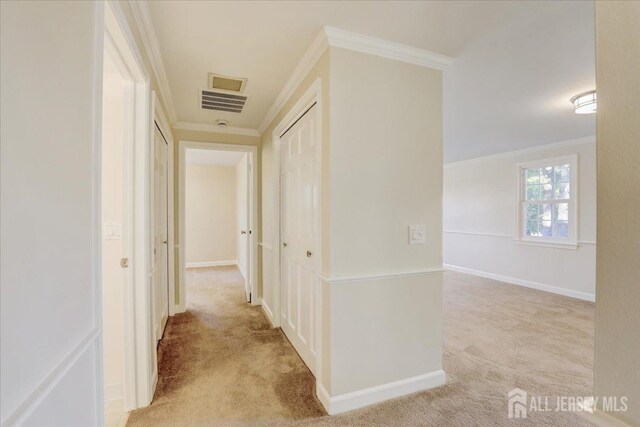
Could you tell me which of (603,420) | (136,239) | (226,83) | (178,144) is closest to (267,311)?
(136,239)

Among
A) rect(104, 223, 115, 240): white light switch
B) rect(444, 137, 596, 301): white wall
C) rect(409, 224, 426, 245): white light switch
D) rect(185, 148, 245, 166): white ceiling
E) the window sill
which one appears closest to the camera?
rect(104, 223, 115, 240): white light switch

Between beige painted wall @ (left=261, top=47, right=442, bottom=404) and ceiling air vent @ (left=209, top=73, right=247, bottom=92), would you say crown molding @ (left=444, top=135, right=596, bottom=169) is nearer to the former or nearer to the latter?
beige painted wall @ (left=261, top=47, right=442, bottom=404)

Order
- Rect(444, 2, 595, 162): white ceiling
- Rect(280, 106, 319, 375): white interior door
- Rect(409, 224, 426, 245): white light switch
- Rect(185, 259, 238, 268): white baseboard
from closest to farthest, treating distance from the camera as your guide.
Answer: Rect(444, 2, 595, 162): white ceiling → Rect(409, 224, 426, 245): white light switch → Rect(280, 106, 319, 375): white interior door → Rect(185, 259, 238, 268): white baseboard

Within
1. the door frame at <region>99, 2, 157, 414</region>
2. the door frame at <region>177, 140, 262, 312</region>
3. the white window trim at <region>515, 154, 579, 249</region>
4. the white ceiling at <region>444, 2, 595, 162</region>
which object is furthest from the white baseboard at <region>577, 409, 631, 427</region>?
the white window trim at <region>515, 154, 579, 249</region>

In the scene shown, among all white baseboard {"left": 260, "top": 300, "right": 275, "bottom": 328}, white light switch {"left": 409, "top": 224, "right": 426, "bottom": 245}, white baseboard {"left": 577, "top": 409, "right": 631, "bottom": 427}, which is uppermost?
white light switch {"left": 409, "top": 224, "right": 426, "bottom": 245}

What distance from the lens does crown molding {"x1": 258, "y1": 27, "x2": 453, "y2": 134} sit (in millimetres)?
1731

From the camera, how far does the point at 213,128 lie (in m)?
3.51

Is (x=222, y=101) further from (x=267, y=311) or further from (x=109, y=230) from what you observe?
(x=267, y=311)

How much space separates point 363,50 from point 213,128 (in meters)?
2.34

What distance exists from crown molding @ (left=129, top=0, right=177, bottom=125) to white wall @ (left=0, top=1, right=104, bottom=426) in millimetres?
637

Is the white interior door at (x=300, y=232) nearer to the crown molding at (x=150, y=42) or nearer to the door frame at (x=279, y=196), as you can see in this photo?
the door frame at (x=279, y=196)

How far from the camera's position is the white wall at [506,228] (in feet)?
13.5

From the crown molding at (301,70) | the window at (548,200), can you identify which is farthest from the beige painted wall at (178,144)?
the window at (548,200)

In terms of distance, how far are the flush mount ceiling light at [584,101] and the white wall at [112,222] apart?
12.5 ft
